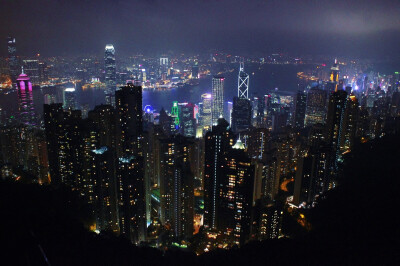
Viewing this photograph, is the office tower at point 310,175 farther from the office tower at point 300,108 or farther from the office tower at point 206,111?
the office tower at point 206,111

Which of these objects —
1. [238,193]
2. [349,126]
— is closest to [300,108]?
[349,126]

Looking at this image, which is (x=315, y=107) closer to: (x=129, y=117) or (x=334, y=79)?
(x=334, y=79)

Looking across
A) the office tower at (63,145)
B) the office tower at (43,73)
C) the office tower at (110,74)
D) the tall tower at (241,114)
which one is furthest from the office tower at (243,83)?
the office tower at (63,145)

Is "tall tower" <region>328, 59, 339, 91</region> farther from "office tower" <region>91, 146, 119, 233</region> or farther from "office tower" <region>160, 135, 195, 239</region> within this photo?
"office tower" <region>91, 146, 119, 233</region>

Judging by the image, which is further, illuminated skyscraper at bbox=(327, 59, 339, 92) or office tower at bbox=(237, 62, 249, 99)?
office tower at bbox=(237, 62, 249, 99)

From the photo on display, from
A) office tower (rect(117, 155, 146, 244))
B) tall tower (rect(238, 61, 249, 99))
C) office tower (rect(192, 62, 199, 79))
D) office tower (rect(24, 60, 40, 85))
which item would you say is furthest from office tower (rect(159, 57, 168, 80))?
office tower (rect(117, 155, 146, 244))

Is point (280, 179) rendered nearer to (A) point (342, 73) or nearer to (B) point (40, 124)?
(B) point (40, 124)
